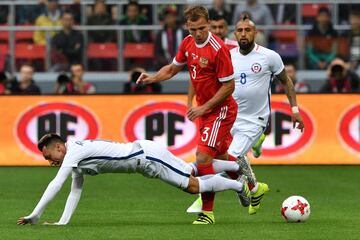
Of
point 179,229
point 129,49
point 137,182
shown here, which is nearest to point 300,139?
point 137,182

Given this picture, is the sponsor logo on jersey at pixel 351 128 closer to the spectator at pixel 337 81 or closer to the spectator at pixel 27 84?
the spectator at pixel 337 81

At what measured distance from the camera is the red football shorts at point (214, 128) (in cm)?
1182

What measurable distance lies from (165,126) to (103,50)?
4.68 m

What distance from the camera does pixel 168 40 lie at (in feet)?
77.3

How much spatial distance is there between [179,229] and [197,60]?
1.77m

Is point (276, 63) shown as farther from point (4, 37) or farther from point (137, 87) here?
point (4, 37)

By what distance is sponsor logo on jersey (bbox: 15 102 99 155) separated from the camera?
20.0 m

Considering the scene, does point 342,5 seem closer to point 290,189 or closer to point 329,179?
point 329,179

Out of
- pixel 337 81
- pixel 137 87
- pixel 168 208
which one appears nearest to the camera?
→ pixel 168 208

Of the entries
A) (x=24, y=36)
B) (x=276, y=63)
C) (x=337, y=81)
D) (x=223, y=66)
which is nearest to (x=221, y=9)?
(x=337, y=81)

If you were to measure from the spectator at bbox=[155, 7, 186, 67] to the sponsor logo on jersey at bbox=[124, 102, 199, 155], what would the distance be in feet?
11.7

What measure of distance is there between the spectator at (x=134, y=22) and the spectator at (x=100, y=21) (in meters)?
0.30

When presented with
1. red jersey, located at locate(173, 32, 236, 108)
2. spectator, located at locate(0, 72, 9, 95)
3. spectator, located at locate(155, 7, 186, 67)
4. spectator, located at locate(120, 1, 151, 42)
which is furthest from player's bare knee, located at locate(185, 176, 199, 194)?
spectator, located at locate(120, 1, 151, 42)

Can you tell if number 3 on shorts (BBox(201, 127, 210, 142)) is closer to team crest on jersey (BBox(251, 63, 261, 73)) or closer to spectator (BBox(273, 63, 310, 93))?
team crest on jersey (BBox(251, 63, 261, 73))
